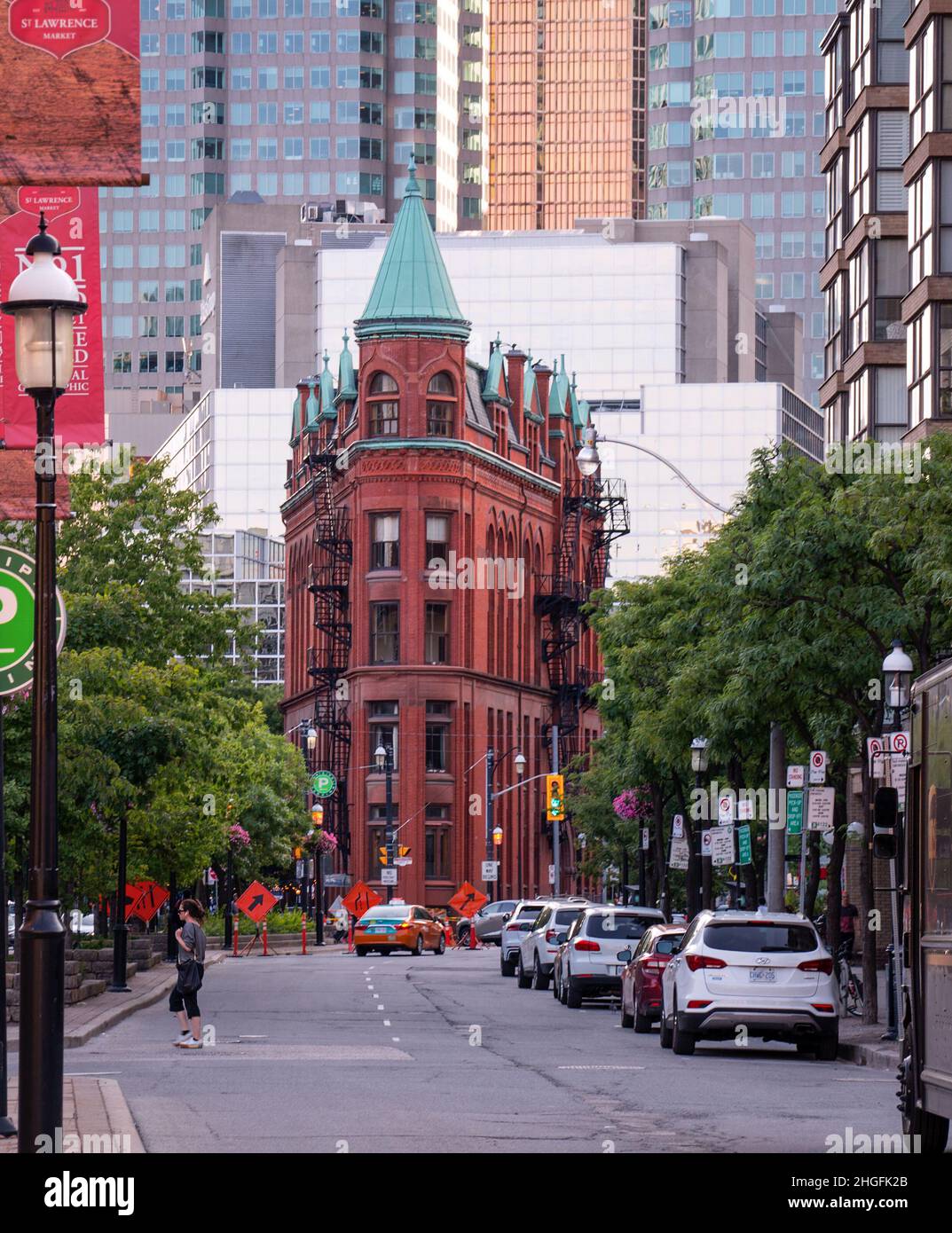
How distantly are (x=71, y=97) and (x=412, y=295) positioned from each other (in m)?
80.1

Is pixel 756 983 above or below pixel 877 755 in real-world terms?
below

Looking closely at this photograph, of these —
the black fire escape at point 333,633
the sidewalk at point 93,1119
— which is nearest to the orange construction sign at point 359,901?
the black fire escape at point 333,633

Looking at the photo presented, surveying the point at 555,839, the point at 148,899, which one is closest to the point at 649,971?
the point at 148,899

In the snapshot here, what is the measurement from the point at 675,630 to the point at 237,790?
950 inches

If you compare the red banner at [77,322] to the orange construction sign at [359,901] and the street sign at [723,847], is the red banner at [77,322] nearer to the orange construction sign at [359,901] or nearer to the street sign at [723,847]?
the street sign at [723,847]

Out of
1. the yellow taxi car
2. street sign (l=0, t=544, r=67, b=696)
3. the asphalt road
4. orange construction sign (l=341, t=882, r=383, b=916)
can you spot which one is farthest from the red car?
orange construction sign (l=341, t=882, r=383, b=916)

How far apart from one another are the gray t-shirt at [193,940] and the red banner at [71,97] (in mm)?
11151

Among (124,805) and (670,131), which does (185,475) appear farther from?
(124,805)

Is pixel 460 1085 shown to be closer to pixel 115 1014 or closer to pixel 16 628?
pixel 16 628

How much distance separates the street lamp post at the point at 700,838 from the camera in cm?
4359

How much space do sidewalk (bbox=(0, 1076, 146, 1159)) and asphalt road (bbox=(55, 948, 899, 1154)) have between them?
203 mm

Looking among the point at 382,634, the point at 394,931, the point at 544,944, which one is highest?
the point at 382,634

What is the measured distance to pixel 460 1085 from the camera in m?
21.2
